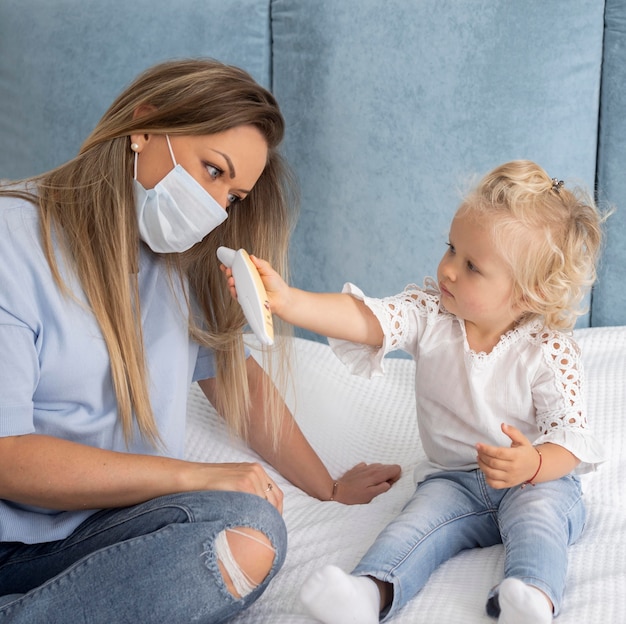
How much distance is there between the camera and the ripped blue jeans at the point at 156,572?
3.04ft

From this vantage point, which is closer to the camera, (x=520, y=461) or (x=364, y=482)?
(x=520, y=461)

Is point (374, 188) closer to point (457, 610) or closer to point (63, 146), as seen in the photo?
point (63, 146)

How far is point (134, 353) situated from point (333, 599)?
→ 41 centimetres

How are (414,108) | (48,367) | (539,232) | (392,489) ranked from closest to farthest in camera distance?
(48,367)
(539,232)
(392,489)
(414,108)

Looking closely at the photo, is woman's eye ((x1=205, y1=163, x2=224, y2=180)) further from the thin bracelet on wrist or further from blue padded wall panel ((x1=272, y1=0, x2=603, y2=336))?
blue padded wall panel ((x1=272, y1=0, x2=603, y2=336))

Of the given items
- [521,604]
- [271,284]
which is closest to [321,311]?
[271,284]

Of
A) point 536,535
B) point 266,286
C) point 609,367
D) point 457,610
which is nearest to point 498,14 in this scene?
point 609,367

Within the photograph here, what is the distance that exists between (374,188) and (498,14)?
1.37 ft

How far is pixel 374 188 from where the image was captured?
181cm

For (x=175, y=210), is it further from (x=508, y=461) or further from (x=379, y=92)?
(x=379, y=92)

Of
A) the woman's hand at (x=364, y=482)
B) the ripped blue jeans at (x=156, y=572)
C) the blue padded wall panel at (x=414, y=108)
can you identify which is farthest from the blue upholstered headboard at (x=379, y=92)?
the ripped blue jeans at (x=156, y=572)

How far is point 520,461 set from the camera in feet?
3.54

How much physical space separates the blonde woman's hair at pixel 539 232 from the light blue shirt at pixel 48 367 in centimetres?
48

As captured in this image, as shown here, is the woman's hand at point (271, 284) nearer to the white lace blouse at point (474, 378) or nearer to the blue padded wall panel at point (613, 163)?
the white lace blouse at point (474, 378)
